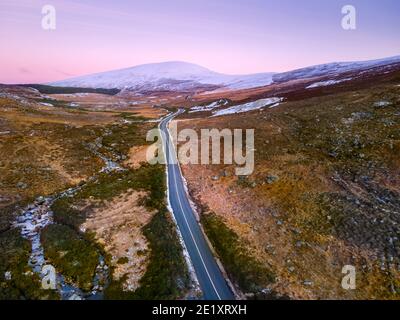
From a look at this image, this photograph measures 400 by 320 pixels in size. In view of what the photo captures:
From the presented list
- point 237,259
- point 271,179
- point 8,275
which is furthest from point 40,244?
point 271,179

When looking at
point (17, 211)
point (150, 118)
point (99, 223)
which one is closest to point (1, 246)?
point (17, 211)

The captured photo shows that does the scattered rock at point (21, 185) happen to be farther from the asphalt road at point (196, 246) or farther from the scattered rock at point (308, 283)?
the scattered rock at point (308, 283)

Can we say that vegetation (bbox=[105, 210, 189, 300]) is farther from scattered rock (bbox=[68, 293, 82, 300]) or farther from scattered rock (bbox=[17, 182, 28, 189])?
scattered rock (bbox=[17, 182, 28, 189])

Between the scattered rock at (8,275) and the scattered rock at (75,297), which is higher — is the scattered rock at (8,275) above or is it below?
above

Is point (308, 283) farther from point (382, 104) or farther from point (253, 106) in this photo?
point (253, 106)

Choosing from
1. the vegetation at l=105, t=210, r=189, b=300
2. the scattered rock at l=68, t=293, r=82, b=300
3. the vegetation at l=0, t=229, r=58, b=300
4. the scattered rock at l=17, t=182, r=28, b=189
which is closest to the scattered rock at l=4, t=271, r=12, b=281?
the vegetation at l=0, t=229, r=58, b=300

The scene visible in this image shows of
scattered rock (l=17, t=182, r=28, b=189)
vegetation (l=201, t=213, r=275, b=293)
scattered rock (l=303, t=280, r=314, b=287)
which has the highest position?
scattered rock (l=17, t=182, r=28, b=189)

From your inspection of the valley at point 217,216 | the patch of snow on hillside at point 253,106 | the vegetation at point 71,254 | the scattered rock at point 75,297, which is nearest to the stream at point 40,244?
the scattered rock at point 75,297
